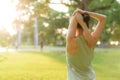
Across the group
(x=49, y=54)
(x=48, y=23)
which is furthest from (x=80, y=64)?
(x=48, y=23)

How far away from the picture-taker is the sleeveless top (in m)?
4.80

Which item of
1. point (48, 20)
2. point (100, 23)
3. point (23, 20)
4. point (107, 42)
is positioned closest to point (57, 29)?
point (48, 20)

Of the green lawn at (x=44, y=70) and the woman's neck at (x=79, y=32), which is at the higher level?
the woman's neck at (x=79, y=32)

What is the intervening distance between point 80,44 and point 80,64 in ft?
0.83

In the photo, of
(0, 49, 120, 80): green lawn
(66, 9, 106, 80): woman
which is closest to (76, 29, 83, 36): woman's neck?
(66, 9, 106, 80): woman

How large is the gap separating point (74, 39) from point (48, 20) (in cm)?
7774

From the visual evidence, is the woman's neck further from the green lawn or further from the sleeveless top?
the green lawn

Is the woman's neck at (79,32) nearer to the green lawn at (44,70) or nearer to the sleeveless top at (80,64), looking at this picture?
the sleeveless top at (80,64)

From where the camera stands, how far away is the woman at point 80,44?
4.71 m

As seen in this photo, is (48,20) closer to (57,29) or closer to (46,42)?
(57,29)

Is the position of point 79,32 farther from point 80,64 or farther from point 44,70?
point 44,70

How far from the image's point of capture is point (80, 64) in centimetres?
482

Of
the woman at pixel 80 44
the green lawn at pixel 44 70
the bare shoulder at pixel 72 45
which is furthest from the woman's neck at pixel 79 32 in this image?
the green lawn at pixel 44 70

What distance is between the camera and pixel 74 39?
15.5ft
